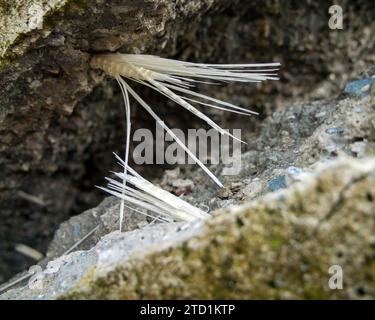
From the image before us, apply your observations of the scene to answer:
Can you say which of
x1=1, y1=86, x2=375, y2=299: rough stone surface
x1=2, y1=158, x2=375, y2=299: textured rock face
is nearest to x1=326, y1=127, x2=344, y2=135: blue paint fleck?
x1=1, y1=86, x2=375, y2=299: rough stone surface

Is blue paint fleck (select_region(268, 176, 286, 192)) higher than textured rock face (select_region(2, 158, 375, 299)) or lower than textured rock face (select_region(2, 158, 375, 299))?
higher

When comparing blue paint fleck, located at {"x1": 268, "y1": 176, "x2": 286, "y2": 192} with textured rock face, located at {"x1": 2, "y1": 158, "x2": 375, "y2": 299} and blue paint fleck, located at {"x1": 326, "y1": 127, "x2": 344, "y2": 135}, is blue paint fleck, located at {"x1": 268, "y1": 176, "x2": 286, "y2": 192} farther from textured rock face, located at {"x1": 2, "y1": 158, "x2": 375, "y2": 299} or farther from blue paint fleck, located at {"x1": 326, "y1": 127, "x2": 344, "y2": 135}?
textured rock face, located at {"x1": 2, "y1": 158, "x2": 375, "y2": 299}

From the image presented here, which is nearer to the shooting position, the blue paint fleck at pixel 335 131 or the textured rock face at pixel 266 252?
the textured rock face at pixel 266 252

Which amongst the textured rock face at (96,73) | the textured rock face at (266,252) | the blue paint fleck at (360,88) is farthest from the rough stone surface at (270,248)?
the textured rock face at (96,73)

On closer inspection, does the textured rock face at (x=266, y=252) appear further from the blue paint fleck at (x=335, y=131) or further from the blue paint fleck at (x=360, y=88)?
the blue paint fleck at (x=360, y=88)

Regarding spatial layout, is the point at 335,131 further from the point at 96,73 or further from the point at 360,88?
the point at 96,73

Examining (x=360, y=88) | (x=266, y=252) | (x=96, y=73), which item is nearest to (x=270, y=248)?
(x=266, y=252)
